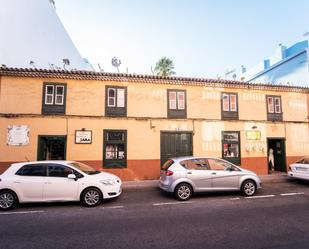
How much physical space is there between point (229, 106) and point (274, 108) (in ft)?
11.2

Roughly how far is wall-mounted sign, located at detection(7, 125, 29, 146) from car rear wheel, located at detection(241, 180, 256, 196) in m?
10.8

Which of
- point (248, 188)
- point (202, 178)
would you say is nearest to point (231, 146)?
point (248, 188)

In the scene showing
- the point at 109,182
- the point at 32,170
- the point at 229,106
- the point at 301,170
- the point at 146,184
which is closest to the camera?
the point at 32,170

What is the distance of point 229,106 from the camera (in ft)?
45.4

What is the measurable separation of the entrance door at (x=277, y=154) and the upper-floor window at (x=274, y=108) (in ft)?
4.96

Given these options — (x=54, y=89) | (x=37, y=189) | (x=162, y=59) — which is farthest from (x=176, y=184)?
(x=162, y=59)

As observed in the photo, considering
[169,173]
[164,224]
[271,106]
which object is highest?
[271,106]

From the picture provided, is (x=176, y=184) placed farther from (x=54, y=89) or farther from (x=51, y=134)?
(x=54, y=89)

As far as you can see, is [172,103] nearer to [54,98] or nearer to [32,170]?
[54,98]

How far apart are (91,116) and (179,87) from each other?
5.56m

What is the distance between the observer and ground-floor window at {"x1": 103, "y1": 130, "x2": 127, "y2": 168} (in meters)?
12.1

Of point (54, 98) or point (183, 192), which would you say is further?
point (54, 98)

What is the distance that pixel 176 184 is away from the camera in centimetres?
816

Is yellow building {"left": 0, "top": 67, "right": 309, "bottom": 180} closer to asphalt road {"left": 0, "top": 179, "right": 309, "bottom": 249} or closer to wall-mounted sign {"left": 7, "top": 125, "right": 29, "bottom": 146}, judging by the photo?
wall-mounted sign {"left": 7, "top": 125, "right": 29, "bottom": 146}
